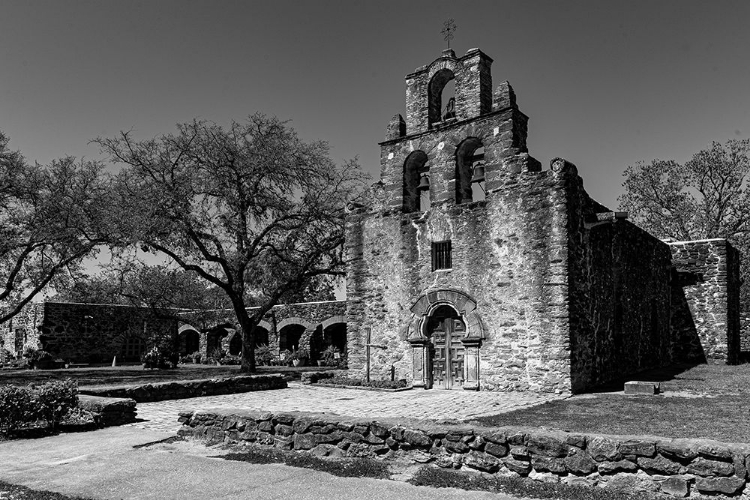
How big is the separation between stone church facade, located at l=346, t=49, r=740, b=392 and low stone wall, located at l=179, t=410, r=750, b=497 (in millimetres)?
8466

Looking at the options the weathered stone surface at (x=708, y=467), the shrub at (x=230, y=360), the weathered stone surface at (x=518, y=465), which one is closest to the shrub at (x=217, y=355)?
the shrub at (x=230, y=360)

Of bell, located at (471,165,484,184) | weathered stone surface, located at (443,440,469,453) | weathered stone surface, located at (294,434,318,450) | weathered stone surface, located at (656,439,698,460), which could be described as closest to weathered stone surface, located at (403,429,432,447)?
weathered stone surface, located at (443,440,469,453)

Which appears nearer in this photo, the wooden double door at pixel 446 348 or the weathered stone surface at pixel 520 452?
the weathered stone surface at pixel 520 452

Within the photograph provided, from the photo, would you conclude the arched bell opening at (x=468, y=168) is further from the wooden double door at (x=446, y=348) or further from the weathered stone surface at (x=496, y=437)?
the weathered stone surface at (x=496, y=437)

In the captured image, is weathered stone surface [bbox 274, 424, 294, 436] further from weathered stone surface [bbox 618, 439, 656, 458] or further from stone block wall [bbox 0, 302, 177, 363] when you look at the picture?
stone block wall [bbox 0, 302, 177, 363]

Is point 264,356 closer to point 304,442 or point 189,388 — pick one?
point 189,388

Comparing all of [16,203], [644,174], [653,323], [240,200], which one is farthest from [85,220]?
[644,174]

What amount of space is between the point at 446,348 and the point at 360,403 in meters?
4.03

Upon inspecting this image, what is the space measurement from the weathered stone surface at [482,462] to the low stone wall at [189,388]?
923cm

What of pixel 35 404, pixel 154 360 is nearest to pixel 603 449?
pixel 35 404

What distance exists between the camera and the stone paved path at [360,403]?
1159 centimetres

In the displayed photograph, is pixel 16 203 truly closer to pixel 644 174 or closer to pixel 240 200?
pixel 240 200

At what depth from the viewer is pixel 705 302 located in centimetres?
2431

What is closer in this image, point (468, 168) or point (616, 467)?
point (616, 467)
